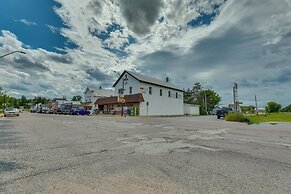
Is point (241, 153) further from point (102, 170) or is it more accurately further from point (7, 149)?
point (7, 149)

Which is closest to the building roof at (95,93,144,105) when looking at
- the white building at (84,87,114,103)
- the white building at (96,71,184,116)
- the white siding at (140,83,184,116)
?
the white building at (96,71,184,116)

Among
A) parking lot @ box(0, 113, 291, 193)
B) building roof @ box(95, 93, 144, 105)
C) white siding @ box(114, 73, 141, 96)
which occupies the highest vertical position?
white siding @ box(114, 73, 141, 96)

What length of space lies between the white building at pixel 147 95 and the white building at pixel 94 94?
1668cm

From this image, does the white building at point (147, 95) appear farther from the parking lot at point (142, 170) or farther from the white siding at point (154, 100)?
the parking lot at point (142, 170)

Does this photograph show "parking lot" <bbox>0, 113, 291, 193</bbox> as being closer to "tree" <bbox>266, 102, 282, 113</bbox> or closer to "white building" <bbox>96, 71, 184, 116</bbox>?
"white building" <bbox>96, 71, 184, 116</bbox>

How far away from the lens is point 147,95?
45125mm

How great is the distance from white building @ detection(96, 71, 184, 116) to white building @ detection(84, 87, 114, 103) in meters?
16.7

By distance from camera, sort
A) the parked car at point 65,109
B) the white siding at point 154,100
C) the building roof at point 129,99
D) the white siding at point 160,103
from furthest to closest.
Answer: the parked car at point 65,109 → the white siding at point 160,103 → the white siding at point 154,100 → the building roof at point 129,99

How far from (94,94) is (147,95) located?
1238 inches

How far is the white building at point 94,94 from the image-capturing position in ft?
232

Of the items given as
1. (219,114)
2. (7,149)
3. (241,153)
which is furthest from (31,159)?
(219,114)

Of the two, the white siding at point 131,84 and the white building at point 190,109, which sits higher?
the white siding at point 131,84

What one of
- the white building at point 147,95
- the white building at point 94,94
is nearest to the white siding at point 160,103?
the white building at point 147,95

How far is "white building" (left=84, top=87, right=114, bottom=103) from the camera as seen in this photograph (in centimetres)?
7062
